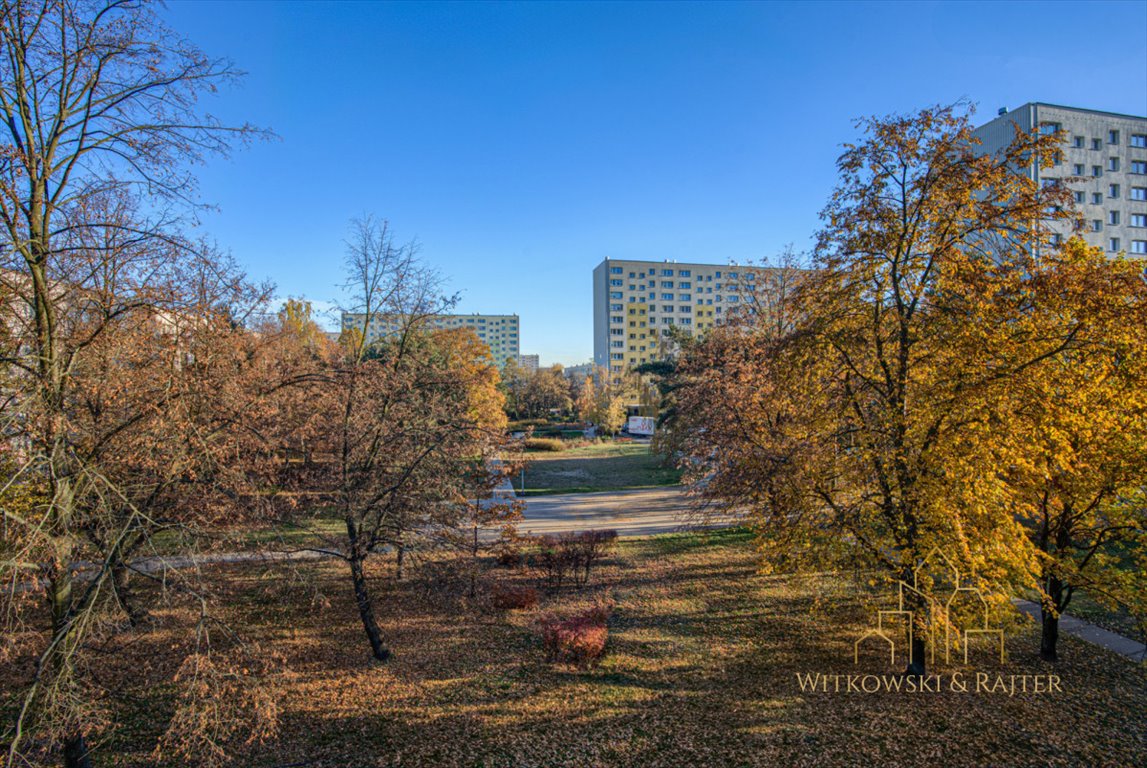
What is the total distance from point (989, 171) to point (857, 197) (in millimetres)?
1650

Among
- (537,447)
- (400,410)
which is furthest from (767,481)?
(537,447)

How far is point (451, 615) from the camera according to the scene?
11.8 meters

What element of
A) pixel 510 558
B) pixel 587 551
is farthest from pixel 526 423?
pixel 587 551

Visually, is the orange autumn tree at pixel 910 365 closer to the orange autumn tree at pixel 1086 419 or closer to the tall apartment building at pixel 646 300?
the orange autumn tree at pixel 1086 419

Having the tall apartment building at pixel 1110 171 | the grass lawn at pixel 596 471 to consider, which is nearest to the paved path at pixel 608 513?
the grass lawn at pixel 596 471

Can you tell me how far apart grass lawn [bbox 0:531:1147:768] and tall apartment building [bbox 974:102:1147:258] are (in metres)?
37.9

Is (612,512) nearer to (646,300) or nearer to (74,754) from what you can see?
(74,754)

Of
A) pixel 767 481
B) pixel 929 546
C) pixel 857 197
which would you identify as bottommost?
pixel 929 546

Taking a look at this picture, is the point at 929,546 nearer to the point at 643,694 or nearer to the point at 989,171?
the point at 643,694

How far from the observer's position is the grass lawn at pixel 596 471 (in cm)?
2716

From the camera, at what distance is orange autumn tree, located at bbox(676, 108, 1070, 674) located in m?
7.24

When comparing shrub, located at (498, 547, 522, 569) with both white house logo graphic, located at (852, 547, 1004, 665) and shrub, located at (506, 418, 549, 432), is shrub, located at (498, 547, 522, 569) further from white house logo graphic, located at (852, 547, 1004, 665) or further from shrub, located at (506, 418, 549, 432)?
shrub, located at (506, 418, 549, 432)

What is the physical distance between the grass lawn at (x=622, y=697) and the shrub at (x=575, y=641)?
0.26 meters

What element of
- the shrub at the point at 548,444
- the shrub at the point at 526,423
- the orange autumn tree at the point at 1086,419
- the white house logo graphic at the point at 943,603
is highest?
the orange autumn tree at the point at 1086,419
